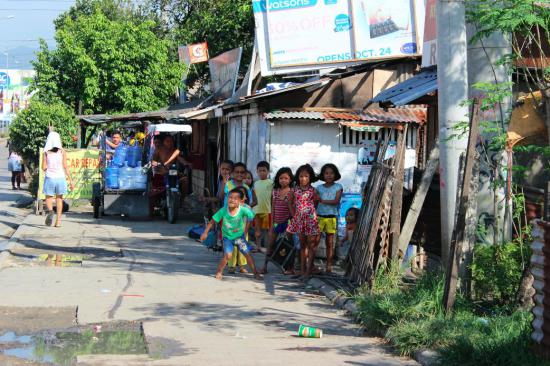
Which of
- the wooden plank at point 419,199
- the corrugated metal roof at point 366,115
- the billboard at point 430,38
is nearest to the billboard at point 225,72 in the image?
the corrugated metal roof at point 366,115

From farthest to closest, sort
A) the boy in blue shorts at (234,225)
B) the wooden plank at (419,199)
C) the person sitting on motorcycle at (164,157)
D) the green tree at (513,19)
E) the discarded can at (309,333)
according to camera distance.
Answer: the person sitting on motorcycle at (164,157)
the boy in blue shorts at (234,225)
the wooden plank at (419,199)
the discarded can at (309,333)
the green tree at (513,19)

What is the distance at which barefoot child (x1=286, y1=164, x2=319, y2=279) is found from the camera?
12055 mm

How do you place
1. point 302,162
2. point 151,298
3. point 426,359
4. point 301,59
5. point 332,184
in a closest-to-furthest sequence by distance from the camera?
point 426,359 < point 151,298 < point 332,184 < point 302,162 < point 301,59

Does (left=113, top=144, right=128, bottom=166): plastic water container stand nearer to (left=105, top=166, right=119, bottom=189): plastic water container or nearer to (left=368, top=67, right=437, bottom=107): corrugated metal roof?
(left=105, top=166, right=119, bottom=189): plastic water container

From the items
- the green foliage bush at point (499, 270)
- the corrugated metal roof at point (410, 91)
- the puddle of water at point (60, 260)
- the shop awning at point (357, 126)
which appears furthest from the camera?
the shop awning at point (357, 126)

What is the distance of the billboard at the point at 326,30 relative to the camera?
59.5 ft

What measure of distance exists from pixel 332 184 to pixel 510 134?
3.88 metres

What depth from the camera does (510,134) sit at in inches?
355

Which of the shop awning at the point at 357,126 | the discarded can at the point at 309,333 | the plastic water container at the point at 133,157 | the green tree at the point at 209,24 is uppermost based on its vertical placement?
the green tree at the point at 209,24

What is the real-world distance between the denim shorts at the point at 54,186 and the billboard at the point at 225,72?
19.0 ft

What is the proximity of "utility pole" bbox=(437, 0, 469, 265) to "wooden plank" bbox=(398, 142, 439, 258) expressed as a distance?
32.7 inches

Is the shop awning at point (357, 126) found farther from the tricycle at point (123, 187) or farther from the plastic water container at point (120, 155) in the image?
the plastic water container at point (120, 155)

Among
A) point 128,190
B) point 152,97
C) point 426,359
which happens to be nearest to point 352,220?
point 426,359

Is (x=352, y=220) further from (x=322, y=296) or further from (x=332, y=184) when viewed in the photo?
(x=322, y=296)
